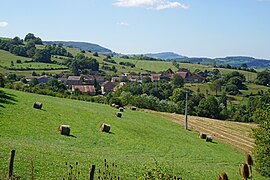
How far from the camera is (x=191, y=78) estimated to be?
13012cm

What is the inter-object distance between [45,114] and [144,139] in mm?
8147

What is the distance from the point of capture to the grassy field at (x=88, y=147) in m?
14.6

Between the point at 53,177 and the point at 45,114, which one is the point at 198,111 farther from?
the point at 53,177

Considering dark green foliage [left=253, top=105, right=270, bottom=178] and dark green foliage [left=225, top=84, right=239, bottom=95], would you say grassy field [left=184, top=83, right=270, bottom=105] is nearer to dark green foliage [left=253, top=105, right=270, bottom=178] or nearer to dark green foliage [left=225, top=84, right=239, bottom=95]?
dark green foliage [left=225, top=84, right=239, bottom=95]

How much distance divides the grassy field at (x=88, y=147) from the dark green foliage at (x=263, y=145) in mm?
775

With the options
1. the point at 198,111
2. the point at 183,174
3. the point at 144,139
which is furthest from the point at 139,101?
the point at 183,174

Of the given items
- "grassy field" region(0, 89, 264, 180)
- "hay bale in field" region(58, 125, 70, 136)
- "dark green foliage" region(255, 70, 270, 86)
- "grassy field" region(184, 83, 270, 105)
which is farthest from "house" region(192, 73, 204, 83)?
"hay bale in field" region(58, 125, 70, 136)

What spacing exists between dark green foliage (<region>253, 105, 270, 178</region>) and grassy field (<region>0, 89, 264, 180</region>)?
775mm

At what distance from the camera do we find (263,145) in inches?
1034

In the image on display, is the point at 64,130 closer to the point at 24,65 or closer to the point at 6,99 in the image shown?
the point at 6,99

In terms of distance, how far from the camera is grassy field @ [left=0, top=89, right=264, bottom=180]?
14.6m

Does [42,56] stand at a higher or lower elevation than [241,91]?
higher

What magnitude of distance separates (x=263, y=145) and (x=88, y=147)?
13291 mm

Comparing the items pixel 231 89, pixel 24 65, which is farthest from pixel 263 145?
pixel 24 65
